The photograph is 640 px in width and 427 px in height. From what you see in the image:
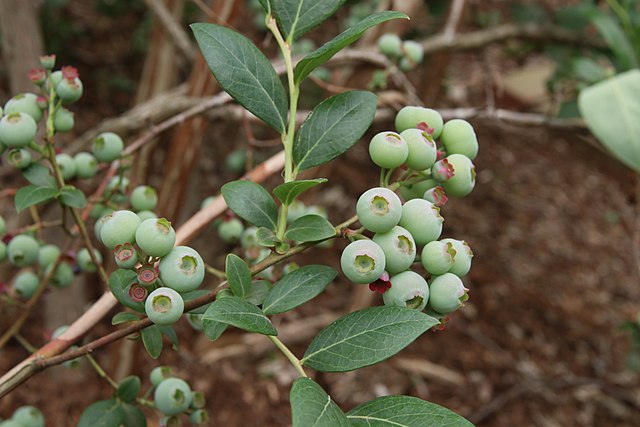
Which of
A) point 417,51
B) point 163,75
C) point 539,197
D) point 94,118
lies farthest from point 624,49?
point 94,118

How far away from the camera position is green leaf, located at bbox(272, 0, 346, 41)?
602mm

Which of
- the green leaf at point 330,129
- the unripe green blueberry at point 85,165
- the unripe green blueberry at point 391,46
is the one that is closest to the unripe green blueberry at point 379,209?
the green leaf at point 330,129

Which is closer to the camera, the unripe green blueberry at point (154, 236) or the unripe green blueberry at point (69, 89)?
the unripe green blueberry at point (154, 236)

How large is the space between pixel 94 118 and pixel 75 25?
430mm

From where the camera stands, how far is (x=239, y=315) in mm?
467

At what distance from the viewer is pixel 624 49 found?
1.59m

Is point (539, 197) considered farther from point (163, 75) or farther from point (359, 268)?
point (359, 268)

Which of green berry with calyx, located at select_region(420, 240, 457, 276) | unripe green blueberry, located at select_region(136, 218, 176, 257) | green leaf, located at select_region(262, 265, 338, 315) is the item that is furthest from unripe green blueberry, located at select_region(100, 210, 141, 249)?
green berry with calyx, located at select_region(420, 240, 457, 276)

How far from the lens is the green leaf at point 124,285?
513 millimetres

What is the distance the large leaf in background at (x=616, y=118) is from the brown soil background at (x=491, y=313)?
0.43ft

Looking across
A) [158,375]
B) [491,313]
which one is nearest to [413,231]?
[158,375]

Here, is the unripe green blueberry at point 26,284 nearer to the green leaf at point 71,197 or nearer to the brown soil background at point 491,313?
the green leaf at point 71,197

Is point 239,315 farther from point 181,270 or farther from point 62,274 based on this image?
point 62,274

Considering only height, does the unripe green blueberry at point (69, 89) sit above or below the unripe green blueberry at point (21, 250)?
above
